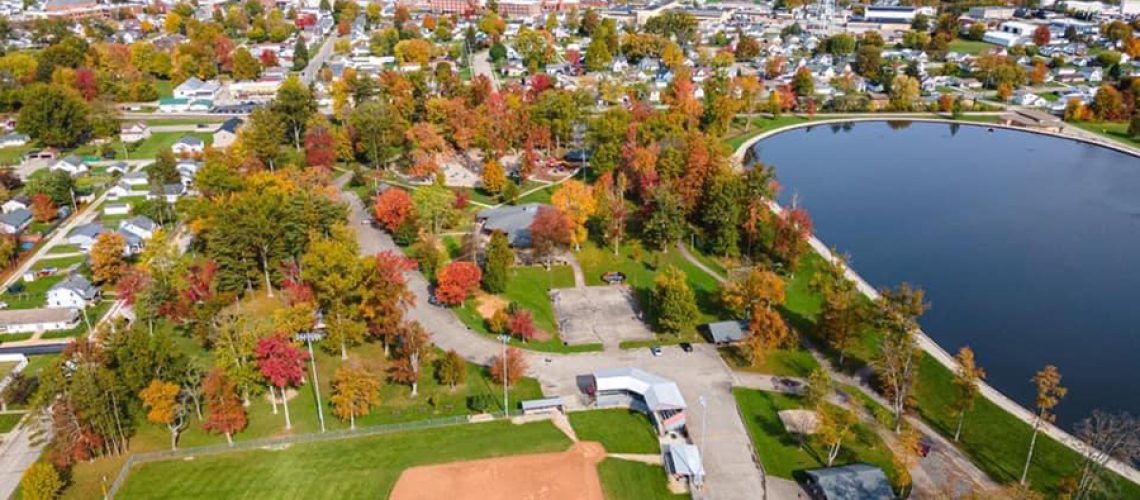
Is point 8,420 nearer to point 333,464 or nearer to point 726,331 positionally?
point 333,464

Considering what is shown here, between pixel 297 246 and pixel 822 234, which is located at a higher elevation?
pixel 297 246

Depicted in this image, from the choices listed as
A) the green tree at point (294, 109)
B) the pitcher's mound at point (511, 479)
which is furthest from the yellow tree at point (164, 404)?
the green tree at point (294, 109)

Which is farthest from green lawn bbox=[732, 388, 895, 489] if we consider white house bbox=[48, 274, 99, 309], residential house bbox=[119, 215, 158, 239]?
residential house bbox=[119, 215, 158, 239]

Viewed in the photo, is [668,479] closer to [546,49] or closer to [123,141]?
[123,141]

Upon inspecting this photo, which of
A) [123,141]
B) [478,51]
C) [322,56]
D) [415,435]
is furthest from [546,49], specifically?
[415,435]

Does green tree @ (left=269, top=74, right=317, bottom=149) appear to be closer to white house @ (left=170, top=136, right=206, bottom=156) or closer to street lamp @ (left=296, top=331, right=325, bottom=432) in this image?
white house @ (left=170, top=136, right=206, bottom=156)

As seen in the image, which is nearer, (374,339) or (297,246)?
(374,339)
